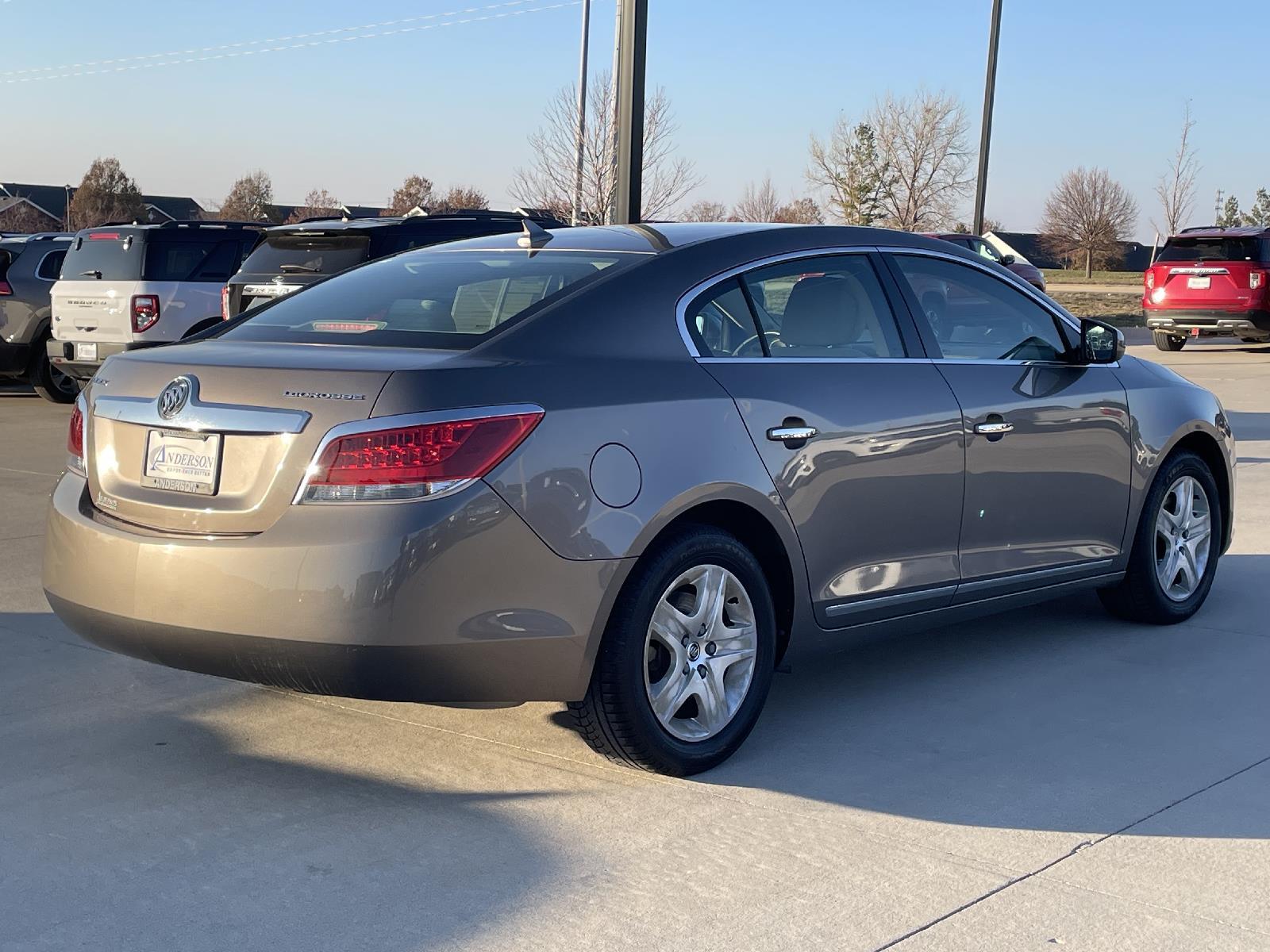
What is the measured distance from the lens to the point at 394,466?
3881 mm

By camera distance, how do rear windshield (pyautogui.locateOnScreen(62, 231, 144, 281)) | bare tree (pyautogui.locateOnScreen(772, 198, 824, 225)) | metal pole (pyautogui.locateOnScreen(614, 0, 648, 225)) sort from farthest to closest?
bare tree (pyautogui.locateOnScreen(772, 198, 824, 225))
rear windshield (pyautogui.locateOnScreen(62, 231, 144, 281))
metal pole (pyautogui.locateOnScreen(614, 0, 648, 225))

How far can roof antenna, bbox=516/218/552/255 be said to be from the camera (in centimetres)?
520

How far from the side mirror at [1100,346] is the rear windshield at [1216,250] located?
20078 millimetres

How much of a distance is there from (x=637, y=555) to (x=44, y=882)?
1.66 metres

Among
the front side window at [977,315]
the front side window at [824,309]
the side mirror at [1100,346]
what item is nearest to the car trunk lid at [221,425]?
the front side window at [824,309]

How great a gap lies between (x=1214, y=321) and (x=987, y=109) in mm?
5996

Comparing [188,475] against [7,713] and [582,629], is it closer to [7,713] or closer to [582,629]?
[582,629]

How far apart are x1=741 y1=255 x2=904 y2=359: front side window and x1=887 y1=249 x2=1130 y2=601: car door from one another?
189 millimetres

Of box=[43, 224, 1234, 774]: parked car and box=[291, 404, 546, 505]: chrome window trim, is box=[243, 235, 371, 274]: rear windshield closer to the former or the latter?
box=[43, 224, 1234, 774]: parked car

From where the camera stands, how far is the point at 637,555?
4223mm

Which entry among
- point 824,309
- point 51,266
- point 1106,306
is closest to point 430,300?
point 824,309

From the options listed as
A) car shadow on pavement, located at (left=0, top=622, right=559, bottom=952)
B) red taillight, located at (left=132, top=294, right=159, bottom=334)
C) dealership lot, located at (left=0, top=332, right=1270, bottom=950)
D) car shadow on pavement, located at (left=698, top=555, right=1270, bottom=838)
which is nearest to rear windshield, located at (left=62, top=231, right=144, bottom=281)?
red taillight, located at (left=132, top=294, right=159, bottom=334)

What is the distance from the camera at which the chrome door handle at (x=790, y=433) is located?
4.64m

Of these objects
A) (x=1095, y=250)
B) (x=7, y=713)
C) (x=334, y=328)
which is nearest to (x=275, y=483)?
(x=334, y=328)
